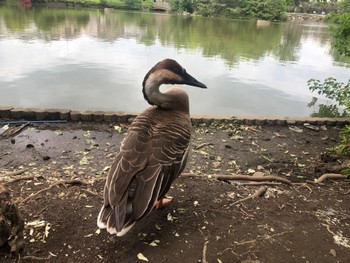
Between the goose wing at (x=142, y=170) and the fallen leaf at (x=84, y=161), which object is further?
the fallen leaf at (x=84, y=161)

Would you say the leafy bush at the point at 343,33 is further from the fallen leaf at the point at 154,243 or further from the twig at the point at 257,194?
the fallen leaf at the point at 154,243

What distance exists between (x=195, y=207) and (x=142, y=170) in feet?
3.32

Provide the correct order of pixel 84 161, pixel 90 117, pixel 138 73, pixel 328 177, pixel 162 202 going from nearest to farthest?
pixel 162 202
pixel 328 177
pixel 84 161
pixel 90 117
pixel 138 73

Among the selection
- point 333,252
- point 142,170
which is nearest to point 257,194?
point 333,252

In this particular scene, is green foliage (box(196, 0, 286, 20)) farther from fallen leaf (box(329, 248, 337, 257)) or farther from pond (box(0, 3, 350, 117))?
fallen leaf (box(329, 248, 337, 257))

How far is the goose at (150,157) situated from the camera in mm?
2639

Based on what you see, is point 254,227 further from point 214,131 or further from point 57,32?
point 57,32

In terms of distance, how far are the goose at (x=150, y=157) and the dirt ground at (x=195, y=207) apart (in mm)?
382

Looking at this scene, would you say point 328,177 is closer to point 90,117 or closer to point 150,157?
point 150,157

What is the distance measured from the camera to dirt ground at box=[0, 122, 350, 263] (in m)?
2.81

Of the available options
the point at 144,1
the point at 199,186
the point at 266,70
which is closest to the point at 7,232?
the point at 199,186

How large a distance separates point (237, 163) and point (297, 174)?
96cm

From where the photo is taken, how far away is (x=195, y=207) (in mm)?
3533

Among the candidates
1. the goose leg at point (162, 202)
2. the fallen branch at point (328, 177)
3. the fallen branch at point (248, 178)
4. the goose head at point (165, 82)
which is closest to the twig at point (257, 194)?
the fallen branch at point (248, 178)
